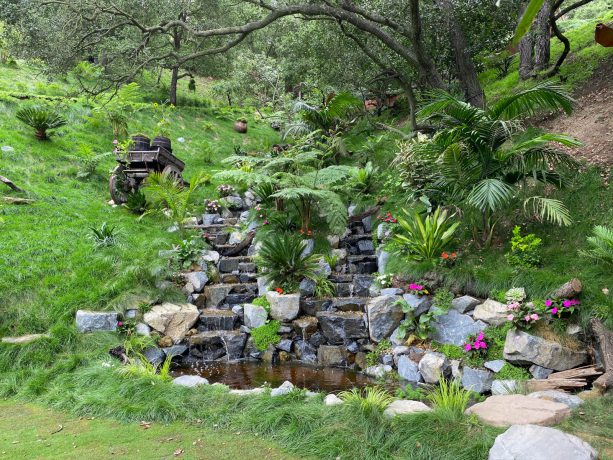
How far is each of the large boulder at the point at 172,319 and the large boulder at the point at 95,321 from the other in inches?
19.5

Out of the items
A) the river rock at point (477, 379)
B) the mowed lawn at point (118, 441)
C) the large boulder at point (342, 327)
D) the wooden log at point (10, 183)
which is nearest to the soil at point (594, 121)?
the river rock at point (477, 379)

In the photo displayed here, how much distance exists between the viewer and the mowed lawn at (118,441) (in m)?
3.18

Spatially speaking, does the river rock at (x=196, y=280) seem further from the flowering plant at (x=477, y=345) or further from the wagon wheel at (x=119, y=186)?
the flowering plant at (x=477, y=345)

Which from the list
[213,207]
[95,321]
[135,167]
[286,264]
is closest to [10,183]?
[135,167]

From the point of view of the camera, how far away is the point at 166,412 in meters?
3.91

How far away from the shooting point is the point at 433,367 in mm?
4988

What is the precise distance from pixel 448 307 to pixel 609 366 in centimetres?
185

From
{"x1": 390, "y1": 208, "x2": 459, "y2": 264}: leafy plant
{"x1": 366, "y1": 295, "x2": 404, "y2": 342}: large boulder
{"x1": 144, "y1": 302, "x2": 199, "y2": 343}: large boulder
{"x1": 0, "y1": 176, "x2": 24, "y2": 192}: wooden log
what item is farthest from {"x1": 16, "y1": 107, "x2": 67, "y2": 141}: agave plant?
{"x1": 366, "y1": 295, "x2": 404, "y2": 342}: large boulder

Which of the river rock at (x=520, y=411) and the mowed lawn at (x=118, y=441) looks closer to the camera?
the mowed lawn at (x=118, y=441)

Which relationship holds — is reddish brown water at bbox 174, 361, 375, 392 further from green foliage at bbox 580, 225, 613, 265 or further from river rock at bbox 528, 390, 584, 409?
green foliage at bbox 580, 225, 613, 265

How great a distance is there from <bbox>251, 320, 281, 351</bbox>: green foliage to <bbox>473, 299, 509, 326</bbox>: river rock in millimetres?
2849

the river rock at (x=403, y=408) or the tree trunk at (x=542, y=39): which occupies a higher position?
the tree trunk at (x=542, y=39)

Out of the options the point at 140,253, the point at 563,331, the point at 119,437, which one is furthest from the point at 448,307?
the point at 140,253

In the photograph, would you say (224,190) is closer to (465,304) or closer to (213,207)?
(213,207)
